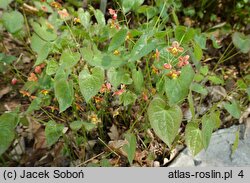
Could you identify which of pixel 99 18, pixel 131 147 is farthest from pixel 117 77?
pixel 99 18

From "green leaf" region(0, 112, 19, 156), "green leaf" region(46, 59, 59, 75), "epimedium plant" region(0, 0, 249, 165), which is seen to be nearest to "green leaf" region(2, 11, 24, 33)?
"epimedium plant" region(0, 0, 249, 165)

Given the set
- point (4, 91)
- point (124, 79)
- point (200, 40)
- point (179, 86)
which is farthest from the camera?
point (4, 91)

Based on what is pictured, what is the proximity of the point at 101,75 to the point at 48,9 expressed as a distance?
692mm

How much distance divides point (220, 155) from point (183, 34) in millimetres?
552

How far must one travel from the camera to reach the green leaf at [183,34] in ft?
4.09

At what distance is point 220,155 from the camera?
1.51 metres

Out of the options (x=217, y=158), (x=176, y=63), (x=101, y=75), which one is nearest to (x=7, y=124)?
(x=101, y=75)

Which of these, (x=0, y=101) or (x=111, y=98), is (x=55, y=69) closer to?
(x=111, y=98)

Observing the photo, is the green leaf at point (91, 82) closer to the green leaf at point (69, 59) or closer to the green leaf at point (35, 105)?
the green leaf at point (69, 59)

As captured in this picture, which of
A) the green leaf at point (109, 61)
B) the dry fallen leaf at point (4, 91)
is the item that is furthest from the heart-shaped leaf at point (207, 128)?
the dry fallen leaf at point (4, 91)

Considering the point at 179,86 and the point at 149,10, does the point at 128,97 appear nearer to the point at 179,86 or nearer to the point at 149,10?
the point at 179,86

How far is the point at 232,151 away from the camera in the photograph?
151cm

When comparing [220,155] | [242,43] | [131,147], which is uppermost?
[242,43]

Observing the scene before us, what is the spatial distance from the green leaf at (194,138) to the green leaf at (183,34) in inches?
11.5
